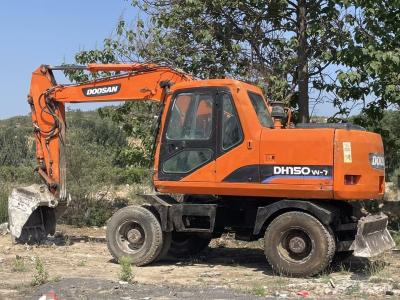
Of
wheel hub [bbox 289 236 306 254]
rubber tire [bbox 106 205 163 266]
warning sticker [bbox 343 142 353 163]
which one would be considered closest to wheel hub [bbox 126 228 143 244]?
rubber tire [bbox 106 205 163 266]

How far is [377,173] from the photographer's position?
9.22 m

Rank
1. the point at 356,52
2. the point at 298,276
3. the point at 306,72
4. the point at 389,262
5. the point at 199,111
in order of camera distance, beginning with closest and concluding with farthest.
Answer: the point at 298,276 < the point at 199,111 < the point at 389,262 < the point at 356,52 < the point at 306,72

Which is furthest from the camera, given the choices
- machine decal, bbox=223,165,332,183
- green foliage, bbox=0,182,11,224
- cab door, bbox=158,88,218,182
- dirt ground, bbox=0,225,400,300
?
green foliage, bbox=0,182,11,224

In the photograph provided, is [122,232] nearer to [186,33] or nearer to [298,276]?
[298,276]

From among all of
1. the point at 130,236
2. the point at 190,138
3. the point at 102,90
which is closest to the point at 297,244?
the point at 190,138

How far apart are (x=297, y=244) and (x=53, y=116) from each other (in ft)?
17.1

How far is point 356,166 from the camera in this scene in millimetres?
8836

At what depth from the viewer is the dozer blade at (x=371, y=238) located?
8.82m

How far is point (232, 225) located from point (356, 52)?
399 cm

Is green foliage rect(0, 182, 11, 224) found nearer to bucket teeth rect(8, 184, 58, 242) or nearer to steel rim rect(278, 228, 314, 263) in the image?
bucket teeth rect(8, 184, 58, 242)

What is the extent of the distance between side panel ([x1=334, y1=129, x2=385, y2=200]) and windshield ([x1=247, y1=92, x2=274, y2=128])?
4.11 feet

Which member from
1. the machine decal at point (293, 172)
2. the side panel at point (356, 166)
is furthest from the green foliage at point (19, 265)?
the side panel at point (356, 166)

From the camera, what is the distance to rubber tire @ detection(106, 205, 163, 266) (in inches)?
390

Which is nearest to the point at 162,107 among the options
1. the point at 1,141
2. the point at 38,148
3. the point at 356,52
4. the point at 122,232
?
the point at 122,232
